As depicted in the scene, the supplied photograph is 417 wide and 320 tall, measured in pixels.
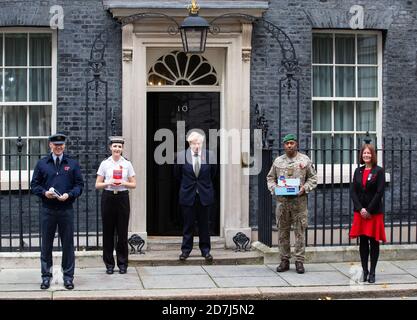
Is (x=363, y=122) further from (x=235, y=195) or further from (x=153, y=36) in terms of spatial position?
(x=153, y=36)

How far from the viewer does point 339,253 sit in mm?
11367

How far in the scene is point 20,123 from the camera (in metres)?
12.5

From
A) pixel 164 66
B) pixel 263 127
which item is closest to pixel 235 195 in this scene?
pixel 263 127

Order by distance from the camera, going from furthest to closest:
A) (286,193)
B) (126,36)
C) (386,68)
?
(386,68), (126,36), (286,193)

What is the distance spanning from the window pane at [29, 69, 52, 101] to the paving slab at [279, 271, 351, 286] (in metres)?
4.76

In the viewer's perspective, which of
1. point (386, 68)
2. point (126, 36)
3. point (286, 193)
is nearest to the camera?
point (286, 193)

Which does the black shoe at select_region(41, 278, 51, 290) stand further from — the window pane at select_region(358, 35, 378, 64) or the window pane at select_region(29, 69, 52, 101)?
the window pane at select_region(358, 35, 378, 64)

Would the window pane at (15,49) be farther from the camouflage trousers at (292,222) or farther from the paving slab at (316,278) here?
the paving slab at (316,278)

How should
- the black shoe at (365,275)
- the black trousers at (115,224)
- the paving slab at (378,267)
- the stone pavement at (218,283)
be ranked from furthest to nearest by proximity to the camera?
the paving slab at (378,267) < the black trousers at (115,224) < the black shoe at (365,275) < the stone pavement at (218,283)

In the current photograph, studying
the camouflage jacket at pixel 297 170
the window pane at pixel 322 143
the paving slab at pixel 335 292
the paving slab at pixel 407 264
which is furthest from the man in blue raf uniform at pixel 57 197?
the window pane at pixel 322 143

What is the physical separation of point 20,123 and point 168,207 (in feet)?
8.85

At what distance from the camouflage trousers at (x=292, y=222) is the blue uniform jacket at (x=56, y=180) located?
2.81 m

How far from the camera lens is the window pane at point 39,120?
12.4 m

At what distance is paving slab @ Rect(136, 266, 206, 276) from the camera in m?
10.6
